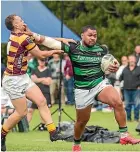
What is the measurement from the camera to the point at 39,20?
21.2 m

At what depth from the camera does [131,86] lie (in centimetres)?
2277

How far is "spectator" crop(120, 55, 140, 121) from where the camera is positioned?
22641mm

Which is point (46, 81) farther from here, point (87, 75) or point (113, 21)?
point (113, 21)

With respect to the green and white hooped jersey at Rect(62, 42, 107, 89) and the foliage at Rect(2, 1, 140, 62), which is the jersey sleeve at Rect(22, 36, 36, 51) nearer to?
the green and white hooped jersey at Rect(62, 42, 107, 89)

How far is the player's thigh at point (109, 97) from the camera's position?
39.5ft

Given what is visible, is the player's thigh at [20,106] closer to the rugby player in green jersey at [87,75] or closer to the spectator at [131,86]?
the rugby player in green jersey at [87,75]

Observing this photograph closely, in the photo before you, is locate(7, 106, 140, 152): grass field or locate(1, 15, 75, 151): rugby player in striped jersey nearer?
locate(1, 15, 75, 151): rugby player in striped jersey

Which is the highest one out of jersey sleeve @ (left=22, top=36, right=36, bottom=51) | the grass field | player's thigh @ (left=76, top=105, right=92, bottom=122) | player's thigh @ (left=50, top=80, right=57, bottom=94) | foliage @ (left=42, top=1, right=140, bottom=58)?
foliage @ (left=42, top=1, right=140, bottom=58)

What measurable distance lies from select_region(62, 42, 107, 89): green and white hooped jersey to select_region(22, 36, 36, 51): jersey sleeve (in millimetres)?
586

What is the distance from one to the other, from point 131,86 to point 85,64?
10542 mm

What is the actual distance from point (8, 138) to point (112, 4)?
71.5 feet

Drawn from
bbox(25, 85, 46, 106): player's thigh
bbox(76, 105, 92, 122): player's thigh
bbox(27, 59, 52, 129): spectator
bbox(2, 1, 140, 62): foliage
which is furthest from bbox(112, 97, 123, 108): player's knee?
bbox(2, 1, 140, 62): foliage

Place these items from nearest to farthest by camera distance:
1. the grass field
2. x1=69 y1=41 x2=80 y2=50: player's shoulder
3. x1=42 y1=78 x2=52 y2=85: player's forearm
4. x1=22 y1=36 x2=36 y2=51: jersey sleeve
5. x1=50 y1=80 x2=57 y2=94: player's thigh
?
x1=69 y1=41 x2=80 y2=50: player's shoulder
x1=22 y1=36 x2=36 y2=51: jersey sleeve
the grass field
x1=42 y1=78 x2=52 y2=85: player's forearm
x1=50 y1=80 x2=57 y2=94: player's thigh

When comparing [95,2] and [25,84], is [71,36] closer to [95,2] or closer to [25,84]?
[25,84]
